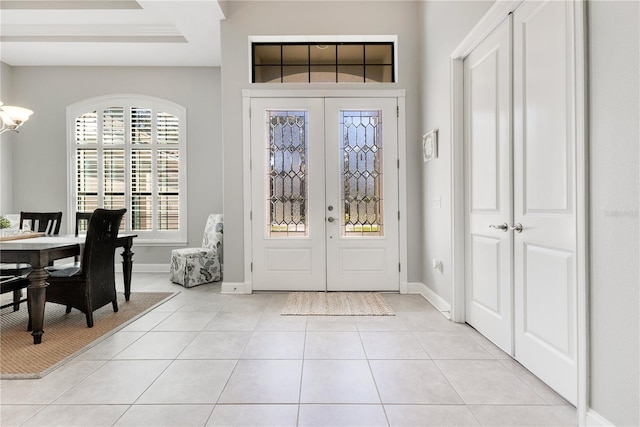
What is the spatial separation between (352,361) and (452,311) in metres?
1.22

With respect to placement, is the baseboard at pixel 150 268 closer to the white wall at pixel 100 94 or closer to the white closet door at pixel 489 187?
the white wall at pixel 100 94

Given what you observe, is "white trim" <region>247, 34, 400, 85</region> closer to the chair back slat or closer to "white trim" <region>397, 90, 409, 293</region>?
"white trim" <region>397, 90, 409, 293</region>

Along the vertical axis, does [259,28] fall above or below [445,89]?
above

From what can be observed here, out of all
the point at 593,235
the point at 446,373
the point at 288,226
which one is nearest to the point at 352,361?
the point at 446,373

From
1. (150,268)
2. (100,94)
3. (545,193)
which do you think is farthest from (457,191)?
(100,94)

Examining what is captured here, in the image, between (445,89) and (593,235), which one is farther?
(445,89)

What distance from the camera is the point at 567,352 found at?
168 centimetres

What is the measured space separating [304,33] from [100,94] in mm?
3535

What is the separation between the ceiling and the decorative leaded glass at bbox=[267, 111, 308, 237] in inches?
55.6

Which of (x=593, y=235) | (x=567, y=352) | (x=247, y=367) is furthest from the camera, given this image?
(x=247, y=367)

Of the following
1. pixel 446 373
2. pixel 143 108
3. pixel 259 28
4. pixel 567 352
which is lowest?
pixel 446 373

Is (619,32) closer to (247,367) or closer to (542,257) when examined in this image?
(542,257)

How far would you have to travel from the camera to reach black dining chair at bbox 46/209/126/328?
107 inches

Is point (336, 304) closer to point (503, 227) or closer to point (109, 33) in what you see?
point (503, 227)
